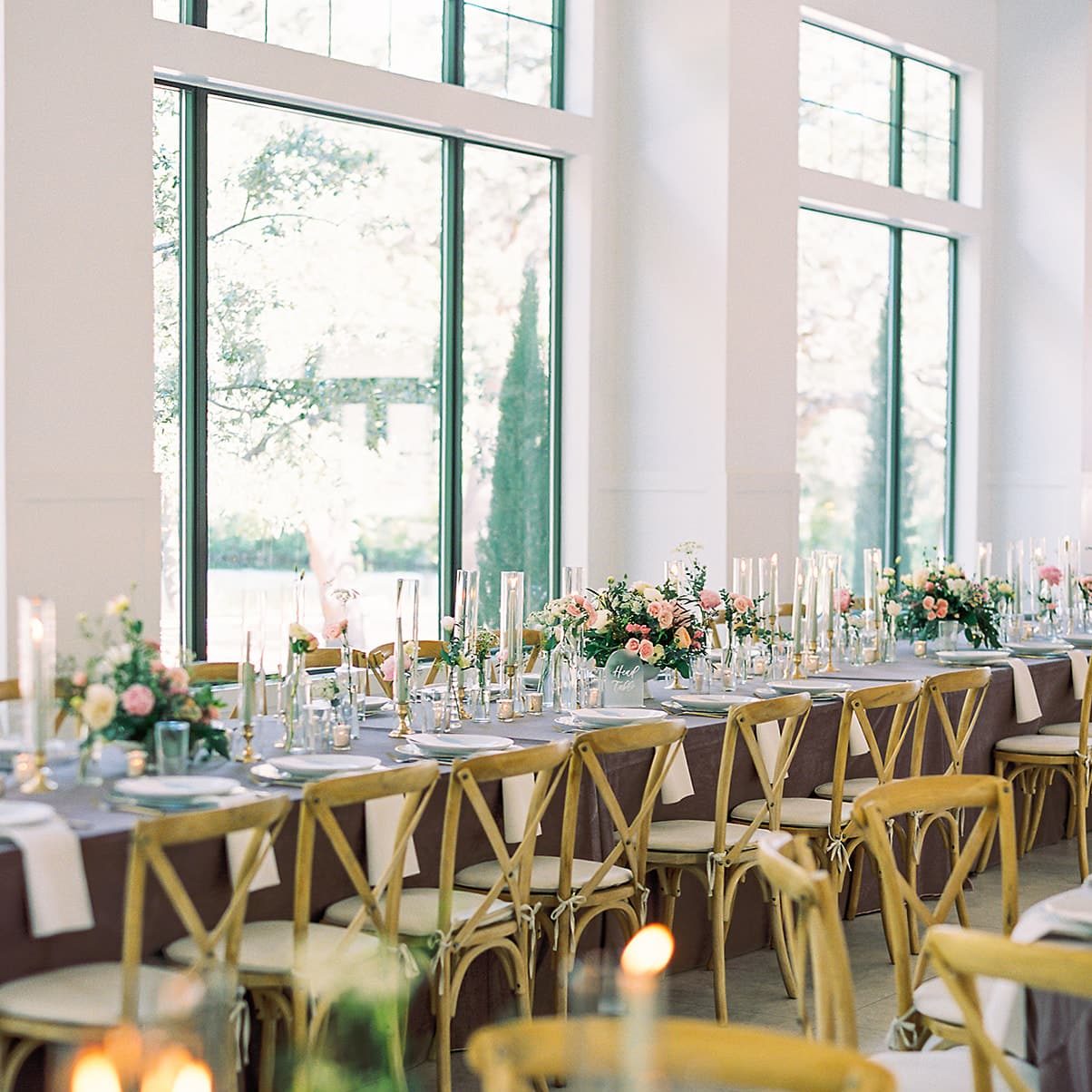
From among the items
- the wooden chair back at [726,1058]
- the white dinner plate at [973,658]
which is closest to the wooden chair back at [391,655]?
the white dinner plate at [973,658]

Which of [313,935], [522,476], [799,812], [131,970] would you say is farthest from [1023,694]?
[131,970]

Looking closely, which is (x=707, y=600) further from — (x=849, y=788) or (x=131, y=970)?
(x=131, y=970)

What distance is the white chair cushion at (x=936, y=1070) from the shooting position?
9.36ft

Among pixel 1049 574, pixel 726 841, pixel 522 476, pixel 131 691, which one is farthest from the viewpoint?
pixel 522 476

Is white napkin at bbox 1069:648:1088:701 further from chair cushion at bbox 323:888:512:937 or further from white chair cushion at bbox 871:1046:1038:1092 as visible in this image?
white chair cushion at bbox 871:1046:1038:1092

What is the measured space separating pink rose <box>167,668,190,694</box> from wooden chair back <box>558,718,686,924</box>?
996mm

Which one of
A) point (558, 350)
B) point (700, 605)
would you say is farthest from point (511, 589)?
point (558, 350)

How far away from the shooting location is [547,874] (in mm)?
4289

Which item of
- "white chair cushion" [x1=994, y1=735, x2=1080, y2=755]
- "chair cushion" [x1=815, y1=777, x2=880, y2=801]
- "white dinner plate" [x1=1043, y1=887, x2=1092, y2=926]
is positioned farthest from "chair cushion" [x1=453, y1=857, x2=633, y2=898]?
"white chair cushion" [x1=994, y1=735, x2=1080, y2=755]

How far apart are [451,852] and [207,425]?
365cm

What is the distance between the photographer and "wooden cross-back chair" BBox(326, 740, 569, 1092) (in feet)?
12.4

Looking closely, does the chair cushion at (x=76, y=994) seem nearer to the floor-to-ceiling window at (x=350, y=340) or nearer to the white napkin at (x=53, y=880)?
the white napkin at (x=53, y=880)

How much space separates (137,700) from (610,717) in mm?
1641

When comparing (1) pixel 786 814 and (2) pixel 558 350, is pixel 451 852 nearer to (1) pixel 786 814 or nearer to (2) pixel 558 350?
(1) pixel 786 814
